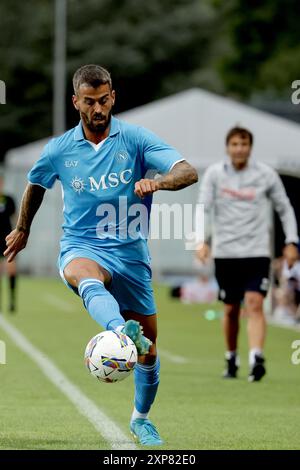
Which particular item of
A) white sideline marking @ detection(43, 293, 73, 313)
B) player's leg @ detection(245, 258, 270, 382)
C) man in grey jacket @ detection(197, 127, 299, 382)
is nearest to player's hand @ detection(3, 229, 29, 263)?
player's leg @ detection(245, 258, 270, 382)

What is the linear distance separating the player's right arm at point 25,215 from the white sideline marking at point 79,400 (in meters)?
1.29

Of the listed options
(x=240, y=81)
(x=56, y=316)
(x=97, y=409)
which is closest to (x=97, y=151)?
(x=97, y=409)

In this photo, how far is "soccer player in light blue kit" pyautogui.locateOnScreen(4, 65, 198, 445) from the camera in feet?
27.5

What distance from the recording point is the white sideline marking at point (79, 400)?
29.0 ft

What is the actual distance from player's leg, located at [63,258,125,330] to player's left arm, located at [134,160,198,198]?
63 cm

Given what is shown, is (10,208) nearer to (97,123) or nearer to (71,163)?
→ (71,163)

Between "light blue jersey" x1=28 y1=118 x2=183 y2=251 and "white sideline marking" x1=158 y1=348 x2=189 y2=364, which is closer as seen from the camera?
"light blue jersey" x1=28 y1=118 x2=183 y2=251

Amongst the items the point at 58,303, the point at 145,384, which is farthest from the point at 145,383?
the point at 58,303

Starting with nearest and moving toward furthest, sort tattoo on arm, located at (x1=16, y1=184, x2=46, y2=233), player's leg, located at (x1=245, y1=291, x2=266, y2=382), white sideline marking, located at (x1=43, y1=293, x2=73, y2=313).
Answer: tattoo on arm, located at (x1=16, y1=184, x2=46, y2=233) → player's leg, located at (x1=245, y1=291, x2=266, y2=382) → white sideline marking, located at (x1=43, y1=293, x2=73, y2=313)

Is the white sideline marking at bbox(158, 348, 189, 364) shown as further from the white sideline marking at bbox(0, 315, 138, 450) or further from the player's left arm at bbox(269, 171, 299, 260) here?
the player's left arm at bbox(269, 171, 299, 260)

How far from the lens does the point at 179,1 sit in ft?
241

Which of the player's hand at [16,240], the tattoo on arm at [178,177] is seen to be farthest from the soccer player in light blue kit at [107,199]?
the player's hand at [16,240]

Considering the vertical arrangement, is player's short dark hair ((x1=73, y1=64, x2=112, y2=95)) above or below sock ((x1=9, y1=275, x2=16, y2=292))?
above

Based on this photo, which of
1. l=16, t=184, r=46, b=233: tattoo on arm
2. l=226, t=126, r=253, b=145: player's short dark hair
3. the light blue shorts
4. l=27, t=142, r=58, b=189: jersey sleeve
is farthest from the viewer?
l=226, t=126, r=253, b=145: player's short dark hair
